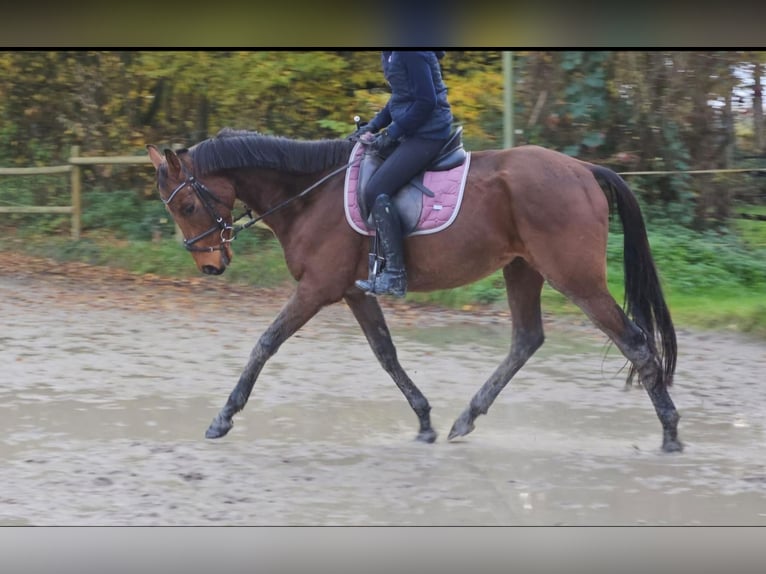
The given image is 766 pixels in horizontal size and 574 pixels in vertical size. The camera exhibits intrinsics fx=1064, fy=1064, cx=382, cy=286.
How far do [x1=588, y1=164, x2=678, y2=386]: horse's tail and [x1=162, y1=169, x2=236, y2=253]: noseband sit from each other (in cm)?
181

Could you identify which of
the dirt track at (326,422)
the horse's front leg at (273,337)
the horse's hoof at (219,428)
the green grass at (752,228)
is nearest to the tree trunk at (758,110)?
the green grass at (752,228)

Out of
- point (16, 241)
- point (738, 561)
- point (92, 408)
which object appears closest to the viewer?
point (738, 561)

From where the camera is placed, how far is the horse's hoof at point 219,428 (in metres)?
5.14

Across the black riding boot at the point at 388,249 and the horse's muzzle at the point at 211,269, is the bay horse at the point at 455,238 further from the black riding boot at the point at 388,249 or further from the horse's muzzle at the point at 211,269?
the black riding boot at the point at 388,249

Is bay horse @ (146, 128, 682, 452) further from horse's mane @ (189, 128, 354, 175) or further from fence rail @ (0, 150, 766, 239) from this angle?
fence rail @ (0, 150, 766, 239)

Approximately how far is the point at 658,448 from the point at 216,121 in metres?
3.74

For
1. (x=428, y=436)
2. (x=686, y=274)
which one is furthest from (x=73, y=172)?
(x=686, y=274)

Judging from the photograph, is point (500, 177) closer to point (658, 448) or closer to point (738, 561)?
point (658, 448)

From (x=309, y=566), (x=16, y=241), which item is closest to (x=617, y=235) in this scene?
(x=309, y=566)

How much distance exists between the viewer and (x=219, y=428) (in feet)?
16.9

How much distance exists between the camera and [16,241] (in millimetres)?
7832

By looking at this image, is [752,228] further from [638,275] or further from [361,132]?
[361,132]

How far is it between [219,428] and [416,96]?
6.06ft

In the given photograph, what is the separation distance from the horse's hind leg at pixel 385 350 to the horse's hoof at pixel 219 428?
795 millimetres
